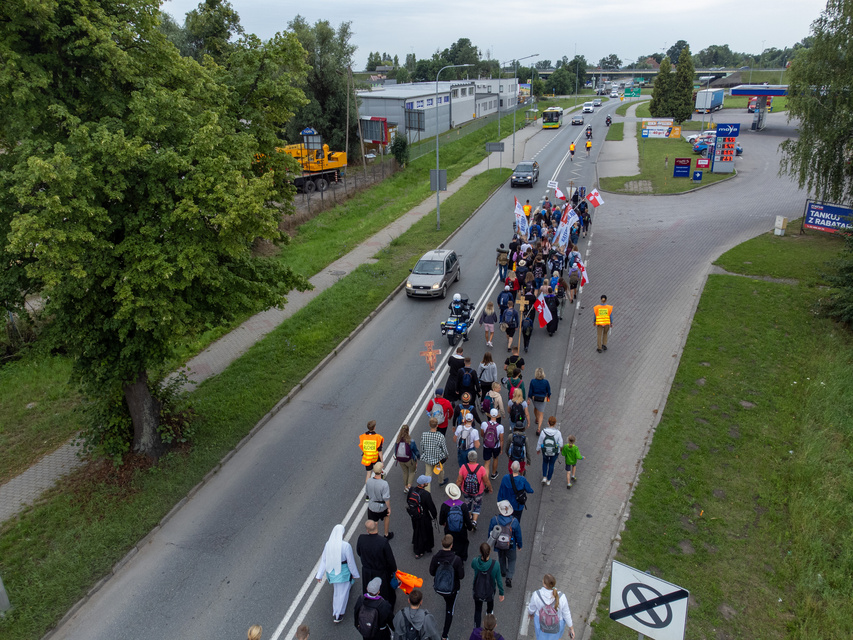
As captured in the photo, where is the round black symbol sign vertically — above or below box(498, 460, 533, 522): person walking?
above

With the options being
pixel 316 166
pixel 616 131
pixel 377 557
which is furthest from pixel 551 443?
pixel 616 131

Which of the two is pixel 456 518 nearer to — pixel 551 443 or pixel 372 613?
pixel 372 613

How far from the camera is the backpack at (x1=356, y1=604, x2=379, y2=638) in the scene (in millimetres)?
7094

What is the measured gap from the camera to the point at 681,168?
38.4 metres

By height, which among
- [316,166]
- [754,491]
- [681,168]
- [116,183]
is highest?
[116,183]

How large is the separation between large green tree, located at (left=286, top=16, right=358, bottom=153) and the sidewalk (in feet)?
50.2

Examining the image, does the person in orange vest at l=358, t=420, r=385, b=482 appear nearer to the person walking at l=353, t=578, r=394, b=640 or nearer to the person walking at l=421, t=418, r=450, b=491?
the person walking at l=421, t=418, r=450, b=491

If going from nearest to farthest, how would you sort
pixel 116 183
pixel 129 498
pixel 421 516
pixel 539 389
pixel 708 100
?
pixel 421 516
pixel 116 183
pixel 129 498
pixel 539 389
pixel 708 100

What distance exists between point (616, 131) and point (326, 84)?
32355 millimetres

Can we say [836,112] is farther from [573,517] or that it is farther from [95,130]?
[95,130]

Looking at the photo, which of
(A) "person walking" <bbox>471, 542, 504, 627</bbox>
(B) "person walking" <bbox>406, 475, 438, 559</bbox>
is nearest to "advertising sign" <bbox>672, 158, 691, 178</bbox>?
(B) "person walking" <bbox>406, 475, 438, 559</bbox>

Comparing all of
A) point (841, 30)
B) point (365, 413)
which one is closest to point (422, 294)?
point (365, 413)

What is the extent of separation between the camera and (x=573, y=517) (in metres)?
10.2

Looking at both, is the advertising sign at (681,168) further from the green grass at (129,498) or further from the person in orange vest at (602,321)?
the green grass at (129,498)
